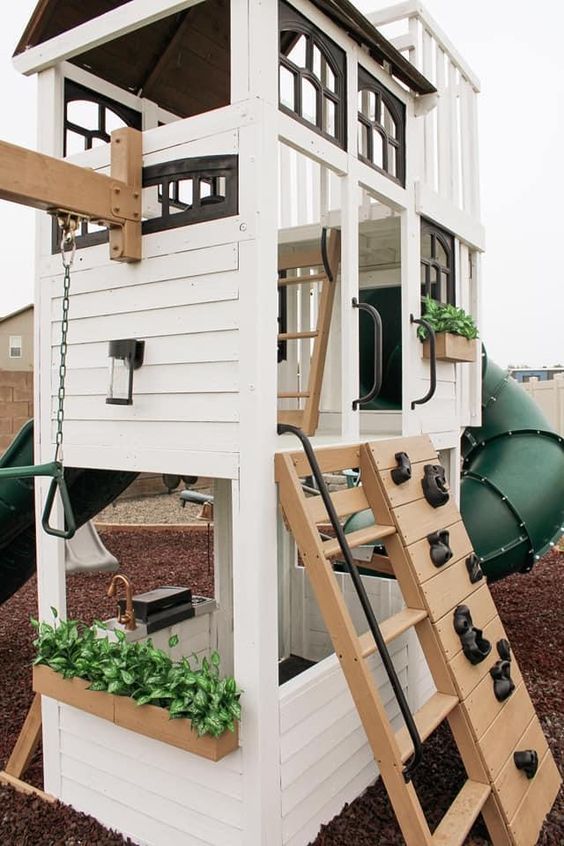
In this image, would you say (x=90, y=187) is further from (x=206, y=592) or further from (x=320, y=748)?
(x=206, y=592)

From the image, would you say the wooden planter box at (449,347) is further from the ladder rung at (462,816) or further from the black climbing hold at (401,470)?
the ladder rung at (462,816)

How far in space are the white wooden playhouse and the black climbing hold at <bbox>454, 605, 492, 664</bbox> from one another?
50 centimetres

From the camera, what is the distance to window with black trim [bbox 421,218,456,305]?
11.1 feet

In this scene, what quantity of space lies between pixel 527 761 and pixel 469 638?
0.49 metres

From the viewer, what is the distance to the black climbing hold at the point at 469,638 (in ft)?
8.25

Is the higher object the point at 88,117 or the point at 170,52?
the point at 170,52

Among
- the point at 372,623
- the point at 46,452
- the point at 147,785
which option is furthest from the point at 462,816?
the point at 46,452

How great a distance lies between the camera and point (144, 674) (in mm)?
2330

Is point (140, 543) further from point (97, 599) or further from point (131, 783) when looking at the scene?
point (131, 783)

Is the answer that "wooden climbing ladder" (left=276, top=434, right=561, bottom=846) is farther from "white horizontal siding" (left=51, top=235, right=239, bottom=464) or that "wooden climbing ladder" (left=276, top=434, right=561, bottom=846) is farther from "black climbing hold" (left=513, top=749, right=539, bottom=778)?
"white horizontal siding" (left=51, top=235, right=239, bottom=464)

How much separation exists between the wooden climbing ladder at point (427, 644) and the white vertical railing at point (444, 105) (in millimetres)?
1571

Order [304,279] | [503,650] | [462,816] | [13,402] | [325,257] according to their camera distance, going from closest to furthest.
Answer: [462,816]
[503,650]
[325,257]
[304,279]
[13,402]

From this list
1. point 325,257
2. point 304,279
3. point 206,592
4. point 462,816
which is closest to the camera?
point 462,816

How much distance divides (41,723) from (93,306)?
1799mm
